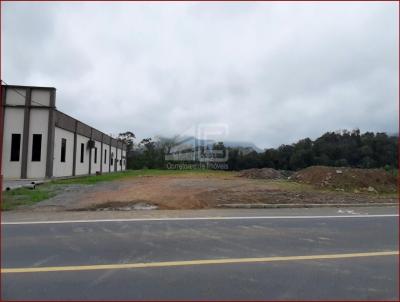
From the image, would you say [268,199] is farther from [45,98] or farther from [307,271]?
[45,98]

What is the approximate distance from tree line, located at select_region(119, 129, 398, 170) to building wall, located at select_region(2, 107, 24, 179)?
3378cm

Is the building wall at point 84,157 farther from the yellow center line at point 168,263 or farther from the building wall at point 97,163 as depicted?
the yellow center line at point 168,263

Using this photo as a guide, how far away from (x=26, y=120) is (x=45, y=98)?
1.93 m

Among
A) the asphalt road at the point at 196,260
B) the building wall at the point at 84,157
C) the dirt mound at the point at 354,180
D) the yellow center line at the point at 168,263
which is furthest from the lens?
the building wall at the point at 84,157

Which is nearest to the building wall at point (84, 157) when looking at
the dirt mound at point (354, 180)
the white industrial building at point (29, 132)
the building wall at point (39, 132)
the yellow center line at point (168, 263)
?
the white industrial building at point (29, 132)

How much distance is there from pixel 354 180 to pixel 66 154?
2117 centimetres

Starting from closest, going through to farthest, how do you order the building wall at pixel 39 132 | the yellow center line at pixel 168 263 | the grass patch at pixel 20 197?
the yellow center line at pixel 168 263 < the grass patch at pixel 20 197 < the building wall at pixel 39 132

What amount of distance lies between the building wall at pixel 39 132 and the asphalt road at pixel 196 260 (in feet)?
53.9

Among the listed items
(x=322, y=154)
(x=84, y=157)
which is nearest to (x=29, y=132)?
(x=84, y=157)

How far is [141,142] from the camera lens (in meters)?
85.1

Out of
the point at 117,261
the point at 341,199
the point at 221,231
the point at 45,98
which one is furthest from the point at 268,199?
the point at 45,98

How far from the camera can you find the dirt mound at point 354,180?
20438 millimetres

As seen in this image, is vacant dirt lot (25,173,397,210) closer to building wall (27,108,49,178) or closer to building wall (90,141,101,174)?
building wall (27,108,49,178)

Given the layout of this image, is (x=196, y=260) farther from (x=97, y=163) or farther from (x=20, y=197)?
(x=97, y=163)
